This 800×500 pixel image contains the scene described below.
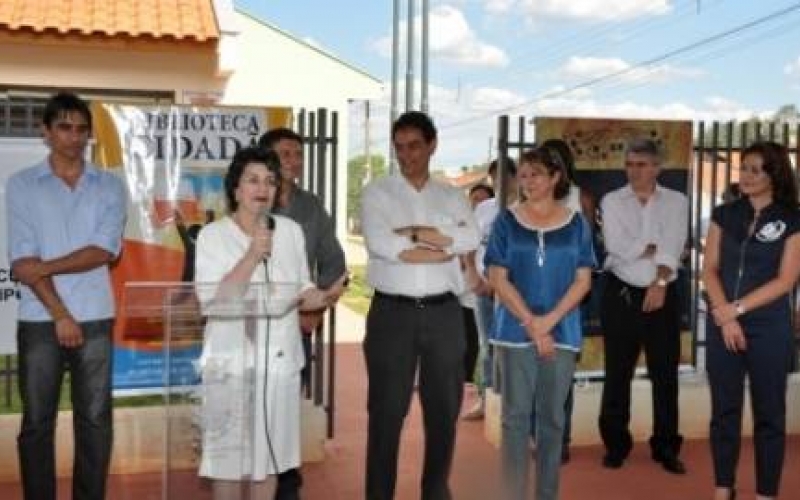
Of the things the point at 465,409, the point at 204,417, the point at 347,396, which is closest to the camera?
the point at 204,417

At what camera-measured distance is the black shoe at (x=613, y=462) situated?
5.68 m

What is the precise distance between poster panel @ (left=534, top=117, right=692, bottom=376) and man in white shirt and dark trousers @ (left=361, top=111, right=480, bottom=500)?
162 cm

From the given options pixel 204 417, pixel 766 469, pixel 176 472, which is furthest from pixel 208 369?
pixel 766 469

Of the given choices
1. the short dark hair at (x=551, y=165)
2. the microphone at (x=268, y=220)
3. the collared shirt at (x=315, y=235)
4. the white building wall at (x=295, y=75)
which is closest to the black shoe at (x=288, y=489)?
the collared shirt at (x=315, y=235)

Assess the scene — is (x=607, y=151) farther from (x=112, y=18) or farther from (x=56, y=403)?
(x=112, y=18)

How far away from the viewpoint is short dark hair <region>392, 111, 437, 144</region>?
4.45m

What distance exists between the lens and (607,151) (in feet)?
20.1

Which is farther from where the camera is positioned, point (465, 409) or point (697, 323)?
point (465, 409)

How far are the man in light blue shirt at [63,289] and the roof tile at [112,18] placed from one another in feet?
12.6

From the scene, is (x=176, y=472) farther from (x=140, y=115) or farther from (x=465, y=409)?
(x=465, y=409)

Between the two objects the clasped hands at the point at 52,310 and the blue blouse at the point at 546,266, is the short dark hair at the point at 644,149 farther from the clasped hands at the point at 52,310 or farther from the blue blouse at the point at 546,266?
the clasped hands at the point at 52,310

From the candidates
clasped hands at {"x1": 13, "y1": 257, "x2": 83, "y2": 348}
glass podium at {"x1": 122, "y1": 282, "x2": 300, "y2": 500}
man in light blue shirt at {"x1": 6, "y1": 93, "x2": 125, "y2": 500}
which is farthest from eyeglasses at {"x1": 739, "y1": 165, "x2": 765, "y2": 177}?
clasped hands at {"x1": 13, "y1": 257, "x2": 83, "y2": 348}

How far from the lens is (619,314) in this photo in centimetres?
555

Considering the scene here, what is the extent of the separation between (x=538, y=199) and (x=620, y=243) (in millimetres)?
1273
